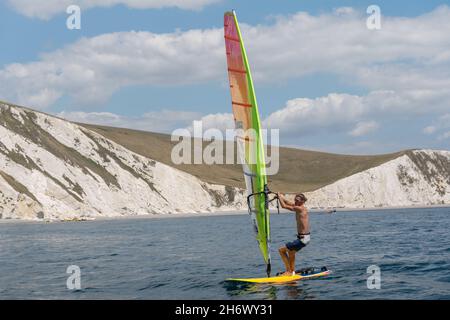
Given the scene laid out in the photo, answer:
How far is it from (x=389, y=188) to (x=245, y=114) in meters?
143

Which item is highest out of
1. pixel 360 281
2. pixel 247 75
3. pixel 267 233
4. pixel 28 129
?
pixel 28 129

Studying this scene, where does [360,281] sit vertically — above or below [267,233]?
below

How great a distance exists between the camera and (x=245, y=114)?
20.1 meters

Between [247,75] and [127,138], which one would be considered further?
[127,138]


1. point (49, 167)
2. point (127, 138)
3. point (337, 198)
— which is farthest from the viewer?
point (127, 138)

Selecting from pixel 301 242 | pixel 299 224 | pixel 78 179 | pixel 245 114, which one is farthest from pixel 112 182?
pixel 245 114

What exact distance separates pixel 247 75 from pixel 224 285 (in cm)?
804

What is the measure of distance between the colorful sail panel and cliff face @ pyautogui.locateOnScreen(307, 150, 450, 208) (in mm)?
137126

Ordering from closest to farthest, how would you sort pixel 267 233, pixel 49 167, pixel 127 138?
pixel 267 233
pixel 49 167
pixel 127 138

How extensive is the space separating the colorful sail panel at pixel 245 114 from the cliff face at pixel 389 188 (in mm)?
137126

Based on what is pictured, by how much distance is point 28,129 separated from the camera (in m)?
119

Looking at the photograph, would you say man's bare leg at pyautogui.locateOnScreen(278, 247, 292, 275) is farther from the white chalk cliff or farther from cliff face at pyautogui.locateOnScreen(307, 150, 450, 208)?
cliff face at pyautogui.locateOnScreen(307, 150, 450, 208)

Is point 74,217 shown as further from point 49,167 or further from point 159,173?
point 159,173
